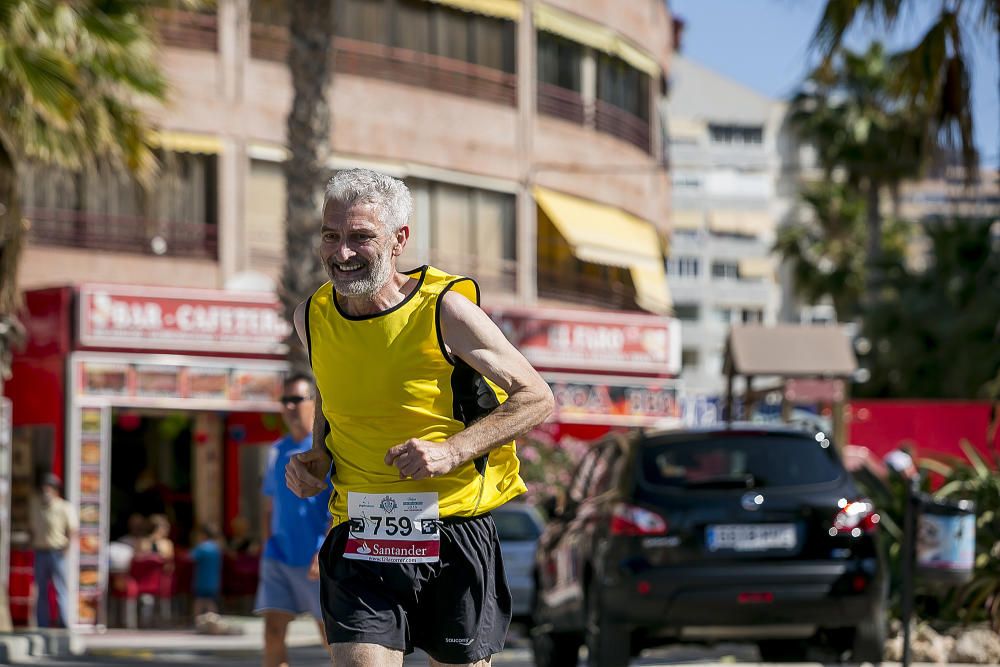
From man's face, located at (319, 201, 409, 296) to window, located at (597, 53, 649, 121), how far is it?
28.7 m

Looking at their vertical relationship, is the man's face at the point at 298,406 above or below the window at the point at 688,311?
below

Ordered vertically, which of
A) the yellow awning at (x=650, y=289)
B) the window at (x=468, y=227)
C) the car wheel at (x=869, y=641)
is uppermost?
the window at (x=468, y=227)

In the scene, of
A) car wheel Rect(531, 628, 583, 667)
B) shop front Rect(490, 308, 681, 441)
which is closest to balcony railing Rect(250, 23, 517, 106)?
shop front Rect(490, 308, 681, 441)

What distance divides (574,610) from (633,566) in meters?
1.23

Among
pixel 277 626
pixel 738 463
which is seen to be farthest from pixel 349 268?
pixel 738 463

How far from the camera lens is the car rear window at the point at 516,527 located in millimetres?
21000

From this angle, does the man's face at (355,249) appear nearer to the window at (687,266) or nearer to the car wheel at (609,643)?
the car wheel at (609,643)

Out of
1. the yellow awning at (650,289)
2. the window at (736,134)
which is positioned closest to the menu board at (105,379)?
the yellow awning at (650,289)

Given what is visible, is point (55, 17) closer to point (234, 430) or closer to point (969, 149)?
point (969, 149)

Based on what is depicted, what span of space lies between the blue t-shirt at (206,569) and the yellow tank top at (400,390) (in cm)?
1635

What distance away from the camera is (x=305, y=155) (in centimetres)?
1986

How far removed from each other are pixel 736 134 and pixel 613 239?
6863 cm

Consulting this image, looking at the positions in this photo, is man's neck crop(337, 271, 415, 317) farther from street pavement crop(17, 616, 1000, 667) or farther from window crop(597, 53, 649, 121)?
window crop(597, 53, 649, 121)

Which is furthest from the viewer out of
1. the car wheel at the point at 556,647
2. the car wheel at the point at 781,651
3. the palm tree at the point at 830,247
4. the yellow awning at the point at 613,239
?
the palm tree at the point at 830,247
